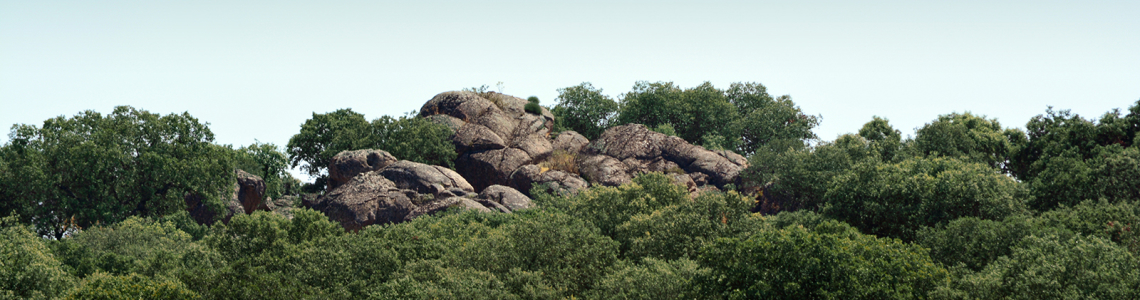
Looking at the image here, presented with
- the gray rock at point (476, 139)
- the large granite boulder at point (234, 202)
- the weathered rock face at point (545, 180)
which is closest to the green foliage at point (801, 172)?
the weathered rock face at point (545, 180)

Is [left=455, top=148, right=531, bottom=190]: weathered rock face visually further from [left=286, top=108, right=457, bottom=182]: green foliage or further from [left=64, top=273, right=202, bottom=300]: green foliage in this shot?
[left=64, top=273, right=202, bottom=300]: green foliage

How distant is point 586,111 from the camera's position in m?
114

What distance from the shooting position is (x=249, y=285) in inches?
1558

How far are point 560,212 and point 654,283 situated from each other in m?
17.4

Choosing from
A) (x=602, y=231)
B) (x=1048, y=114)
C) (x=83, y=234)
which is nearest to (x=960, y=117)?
(x=1048, y=114)

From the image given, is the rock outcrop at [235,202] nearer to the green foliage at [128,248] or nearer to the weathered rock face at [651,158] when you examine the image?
the green foliage at [128,248]

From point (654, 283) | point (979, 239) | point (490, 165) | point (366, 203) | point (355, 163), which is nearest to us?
point (654, 283)

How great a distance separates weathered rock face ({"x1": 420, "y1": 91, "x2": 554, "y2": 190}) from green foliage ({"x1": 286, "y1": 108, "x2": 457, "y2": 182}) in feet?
7.10

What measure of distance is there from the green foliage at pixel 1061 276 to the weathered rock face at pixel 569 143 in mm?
55038

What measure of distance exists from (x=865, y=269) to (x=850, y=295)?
1.31 meters

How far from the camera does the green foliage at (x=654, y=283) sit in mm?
36406

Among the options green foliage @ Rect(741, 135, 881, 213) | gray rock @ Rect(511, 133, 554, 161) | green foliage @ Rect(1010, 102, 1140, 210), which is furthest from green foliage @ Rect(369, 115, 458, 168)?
green foliage @ Rect(1010, 102, 1140, 210)

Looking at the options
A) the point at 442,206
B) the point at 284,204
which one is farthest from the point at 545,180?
the point at 284,204

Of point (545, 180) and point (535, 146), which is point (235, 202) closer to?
point (535, 146)
